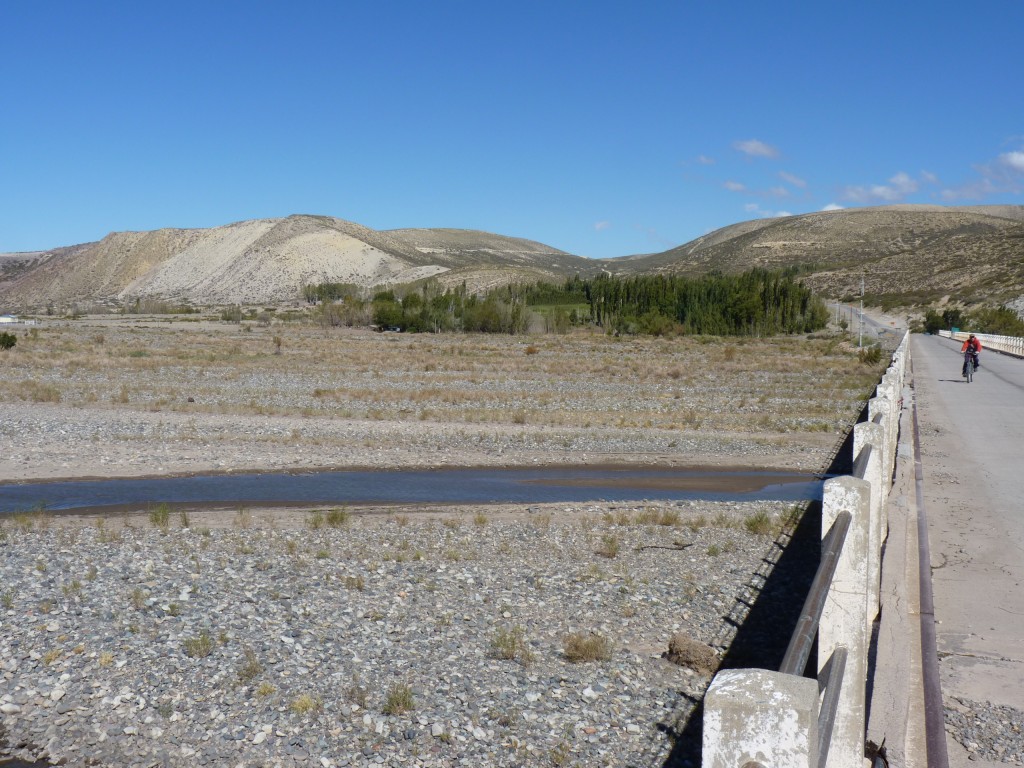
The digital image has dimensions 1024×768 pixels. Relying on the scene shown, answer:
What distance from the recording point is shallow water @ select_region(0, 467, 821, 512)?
54.0 ft

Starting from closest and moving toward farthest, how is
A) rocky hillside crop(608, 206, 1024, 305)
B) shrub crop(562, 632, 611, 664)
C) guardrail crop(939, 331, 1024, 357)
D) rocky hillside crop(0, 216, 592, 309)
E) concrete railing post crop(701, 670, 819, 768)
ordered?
concrete railing post crop(701, 670, 819, 768) < shrub crop(562, 632, 611, 664) < guardrail crop(939, 331, 1024, 357) < rocky hillside crop(608, 206, 1024, 305) < rocky hillside crop(0, 216, 592, 309)

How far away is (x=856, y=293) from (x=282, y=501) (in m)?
129

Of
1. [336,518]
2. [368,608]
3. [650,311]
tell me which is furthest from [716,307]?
[368,608]

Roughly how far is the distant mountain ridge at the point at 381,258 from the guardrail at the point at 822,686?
13141cm

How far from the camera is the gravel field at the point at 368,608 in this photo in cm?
708

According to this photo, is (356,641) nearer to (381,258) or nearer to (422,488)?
(422,488)

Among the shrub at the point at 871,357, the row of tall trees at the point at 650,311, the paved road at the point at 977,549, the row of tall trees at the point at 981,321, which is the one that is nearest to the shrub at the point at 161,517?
the paved road at the point at 977,549

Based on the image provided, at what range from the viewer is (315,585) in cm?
1039

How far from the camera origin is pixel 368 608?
9617 mm

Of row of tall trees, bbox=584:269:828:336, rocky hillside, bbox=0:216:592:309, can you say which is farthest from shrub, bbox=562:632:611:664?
rocky hillside, bbox=0:216:592:309

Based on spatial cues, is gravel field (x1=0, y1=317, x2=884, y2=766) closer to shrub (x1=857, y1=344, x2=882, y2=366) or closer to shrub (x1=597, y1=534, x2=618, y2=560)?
shrub (x1=597, y1=534, x2=618, y2=560)

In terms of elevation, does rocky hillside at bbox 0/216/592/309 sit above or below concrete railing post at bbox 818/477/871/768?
above

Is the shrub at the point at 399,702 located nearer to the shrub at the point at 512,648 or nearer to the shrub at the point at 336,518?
the shrub at the point at 512,648

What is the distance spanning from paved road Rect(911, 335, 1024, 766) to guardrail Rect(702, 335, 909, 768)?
2.88ft
